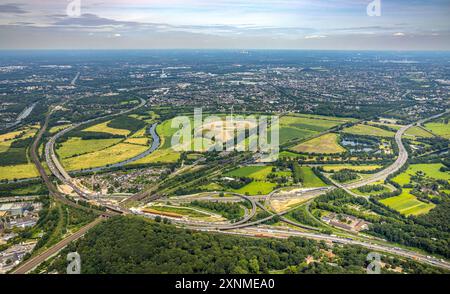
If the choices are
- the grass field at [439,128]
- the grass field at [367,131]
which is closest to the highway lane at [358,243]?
the grass field at [367,131]

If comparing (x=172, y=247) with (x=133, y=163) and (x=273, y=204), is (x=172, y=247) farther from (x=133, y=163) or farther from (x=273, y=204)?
(x=133, y=163)

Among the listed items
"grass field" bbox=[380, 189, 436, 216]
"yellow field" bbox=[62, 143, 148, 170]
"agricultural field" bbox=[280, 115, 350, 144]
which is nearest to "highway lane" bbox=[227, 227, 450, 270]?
"grass field" bbox=[380, 189, 436, 216]

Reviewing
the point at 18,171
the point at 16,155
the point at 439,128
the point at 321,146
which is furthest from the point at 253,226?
the point at 439,128

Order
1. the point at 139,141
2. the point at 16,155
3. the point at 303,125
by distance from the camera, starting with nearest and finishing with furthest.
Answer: the point at 16,155 < the point at 139,141 < the point at 303,125

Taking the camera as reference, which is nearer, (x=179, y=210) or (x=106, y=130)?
(x=179, y=210)

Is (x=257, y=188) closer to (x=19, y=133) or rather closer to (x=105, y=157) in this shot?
(x=105, y=157)

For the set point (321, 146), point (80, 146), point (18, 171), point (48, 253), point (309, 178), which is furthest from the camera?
point (80, 146)

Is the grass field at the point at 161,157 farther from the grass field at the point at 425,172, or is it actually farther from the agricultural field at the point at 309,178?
the grass field at the point at 425,172
